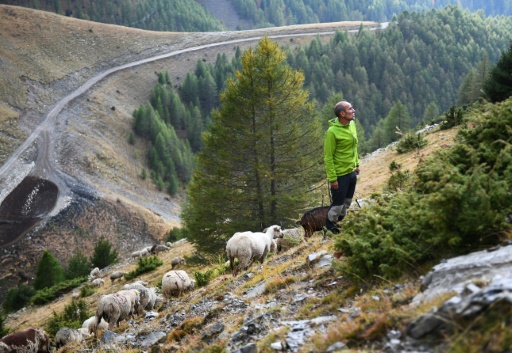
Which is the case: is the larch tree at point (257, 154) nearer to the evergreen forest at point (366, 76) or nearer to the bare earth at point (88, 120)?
the bare earth at point (88, 120)

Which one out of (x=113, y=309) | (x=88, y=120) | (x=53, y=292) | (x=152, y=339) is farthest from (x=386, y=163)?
(x=88, y=120)

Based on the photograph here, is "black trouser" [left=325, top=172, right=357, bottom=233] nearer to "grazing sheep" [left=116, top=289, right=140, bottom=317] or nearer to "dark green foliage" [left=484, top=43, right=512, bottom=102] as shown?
"grazing sheep" [left=116, top=289, right=140, bottom=317]

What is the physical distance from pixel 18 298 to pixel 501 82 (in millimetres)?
35914

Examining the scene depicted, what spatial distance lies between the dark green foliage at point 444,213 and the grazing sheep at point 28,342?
462 inches

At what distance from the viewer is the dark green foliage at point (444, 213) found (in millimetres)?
5438

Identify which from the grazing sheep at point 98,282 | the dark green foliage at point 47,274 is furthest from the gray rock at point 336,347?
the dark green foliage at point 47,274

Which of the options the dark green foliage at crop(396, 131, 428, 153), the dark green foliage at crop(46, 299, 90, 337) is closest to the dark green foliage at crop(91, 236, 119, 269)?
the dark green foliage at crop(46, 299, 90, 337)

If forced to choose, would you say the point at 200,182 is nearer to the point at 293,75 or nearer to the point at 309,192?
the point at 309,192

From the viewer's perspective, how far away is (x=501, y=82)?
78.7 ft

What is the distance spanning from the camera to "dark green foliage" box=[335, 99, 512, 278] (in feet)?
17.8

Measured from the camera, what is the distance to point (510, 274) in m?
4.39

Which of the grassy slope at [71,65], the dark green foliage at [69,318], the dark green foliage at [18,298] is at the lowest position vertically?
the dark green foliage at [18,298]

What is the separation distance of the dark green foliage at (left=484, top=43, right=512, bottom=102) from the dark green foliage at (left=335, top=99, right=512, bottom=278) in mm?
18426

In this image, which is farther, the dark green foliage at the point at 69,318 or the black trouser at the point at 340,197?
the dark green foliage at the point at 69,318
